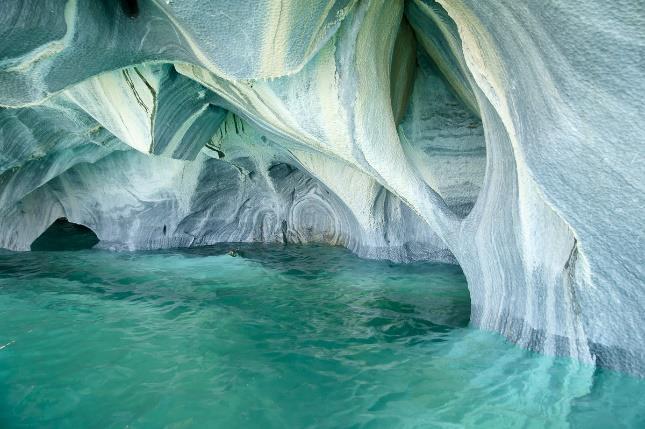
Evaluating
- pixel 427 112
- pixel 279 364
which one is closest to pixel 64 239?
pixel 427 112

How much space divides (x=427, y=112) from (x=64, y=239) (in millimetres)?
9411

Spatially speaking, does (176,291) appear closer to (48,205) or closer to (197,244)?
(197,244)

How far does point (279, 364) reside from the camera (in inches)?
143

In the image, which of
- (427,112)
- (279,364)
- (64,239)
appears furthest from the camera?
(64,239)

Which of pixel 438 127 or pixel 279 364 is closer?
pixel 279 364

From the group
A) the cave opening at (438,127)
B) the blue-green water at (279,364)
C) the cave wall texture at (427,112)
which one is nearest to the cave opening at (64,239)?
the cave wall texture at (427,112)

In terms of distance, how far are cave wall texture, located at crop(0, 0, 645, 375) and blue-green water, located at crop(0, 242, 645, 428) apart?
1.79 feet

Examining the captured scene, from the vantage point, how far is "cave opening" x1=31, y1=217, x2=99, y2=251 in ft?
34.6

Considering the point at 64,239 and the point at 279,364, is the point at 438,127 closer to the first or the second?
the point at 279,364

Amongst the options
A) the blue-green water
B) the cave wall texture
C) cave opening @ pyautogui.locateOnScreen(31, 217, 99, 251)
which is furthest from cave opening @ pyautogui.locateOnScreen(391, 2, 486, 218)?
cave opening @ pyautogui.locateOnScreen(31, 217, 99, 251)

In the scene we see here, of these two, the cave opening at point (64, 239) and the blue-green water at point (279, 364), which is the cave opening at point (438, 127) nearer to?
the blue-green water at point (279, 364)

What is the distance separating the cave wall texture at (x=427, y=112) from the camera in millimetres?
2574

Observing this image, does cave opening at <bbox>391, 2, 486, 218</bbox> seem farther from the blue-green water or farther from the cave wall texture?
the blue-green water

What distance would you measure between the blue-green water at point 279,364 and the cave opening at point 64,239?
4475 millimetres
